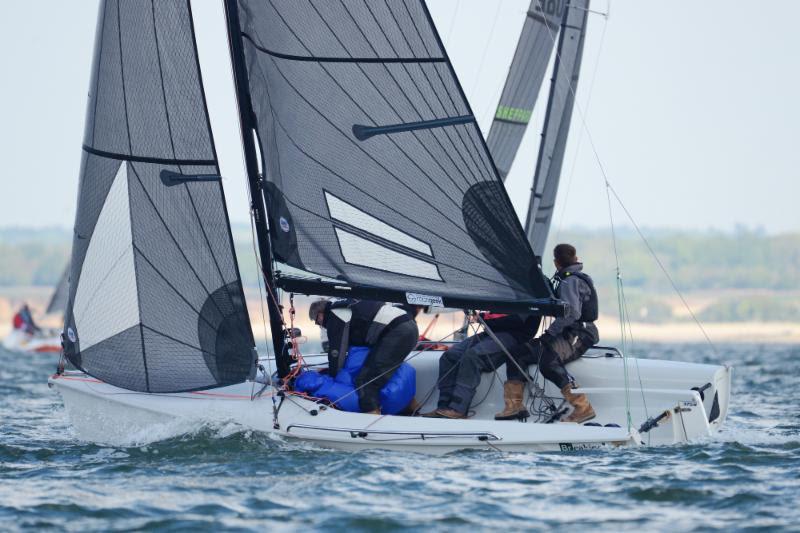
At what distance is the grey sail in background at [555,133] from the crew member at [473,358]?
437 cm

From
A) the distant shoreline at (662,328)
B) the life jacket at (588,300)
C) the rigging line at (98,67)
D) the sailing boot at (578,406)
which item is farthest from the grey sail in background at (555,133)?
the distant shoreline at (662,328)

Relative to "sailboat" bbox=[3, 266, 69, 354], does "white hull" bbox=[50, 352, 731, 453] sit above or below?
below

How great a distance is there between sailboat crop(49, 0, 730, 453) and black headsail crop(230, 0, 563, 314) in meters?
0.01

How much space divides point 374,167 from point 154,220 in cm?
156

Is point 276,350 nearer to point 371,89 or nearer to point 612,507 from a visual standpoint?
point 371,89

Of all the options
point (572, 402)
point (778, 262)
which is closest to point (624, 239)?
point (778, 262)

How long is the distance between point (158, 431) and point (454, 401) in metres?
2.01

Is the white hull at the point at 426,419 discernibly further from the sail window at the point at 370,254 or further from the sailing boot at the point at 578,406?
the sail window at the point at 370,254

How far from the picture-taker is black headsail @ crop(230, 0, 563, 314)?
8.66m

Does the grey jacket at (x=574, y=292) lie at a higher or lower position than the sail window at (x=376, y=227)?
lower

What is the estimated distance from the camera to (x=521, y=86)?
46.4ft

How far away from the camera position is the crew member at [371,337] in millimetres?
9000

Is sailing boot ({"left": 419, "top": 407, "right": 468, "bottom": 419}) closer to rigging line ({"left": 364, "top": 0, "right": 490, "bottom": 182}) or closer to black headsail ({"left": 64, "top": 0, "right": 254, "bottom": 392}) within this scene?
black headsail ({"left": 64, "top": 0, "right": 254, "bottom": 392})

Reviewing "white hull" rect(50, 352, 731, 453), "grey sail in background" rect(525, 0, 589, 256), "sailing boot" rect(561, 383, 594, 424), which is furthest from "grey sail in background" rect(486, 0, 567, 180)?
"sailing boot" rect(561, 383, 594, 424)
